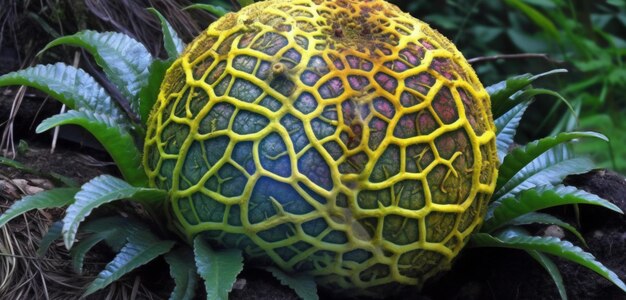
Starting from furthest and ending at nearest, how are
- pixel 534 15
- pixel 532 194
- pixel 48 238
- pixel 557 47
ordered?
pixel 557 47 → pixel 534 15 → pixel 532 194 → pixel 48 238

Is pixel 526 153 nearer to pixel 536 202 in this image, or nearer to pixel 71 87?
pixel 536 202

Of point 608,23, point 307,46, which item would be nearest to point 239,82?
point 307,46

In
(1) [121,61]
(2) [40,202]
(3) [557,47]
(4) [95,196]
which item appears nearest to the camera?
(4) [95,196]

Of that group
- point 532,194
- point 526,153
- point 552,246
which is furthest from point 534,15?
point 552,246

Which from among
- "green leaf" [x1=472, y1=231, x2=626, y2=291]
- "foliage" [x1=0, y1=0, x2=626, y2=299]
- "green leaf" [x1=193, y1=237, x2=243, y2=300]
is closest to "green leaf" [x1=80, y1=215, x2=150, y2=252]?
"foliage" [x1=0, y1=0, x2=626, y2=299]

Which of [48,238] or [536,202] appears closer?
[48,238]

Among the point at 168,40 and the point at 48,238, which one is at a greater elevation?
the point at 168,40

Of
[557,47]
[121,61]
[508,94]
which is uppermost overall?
[121,61]
